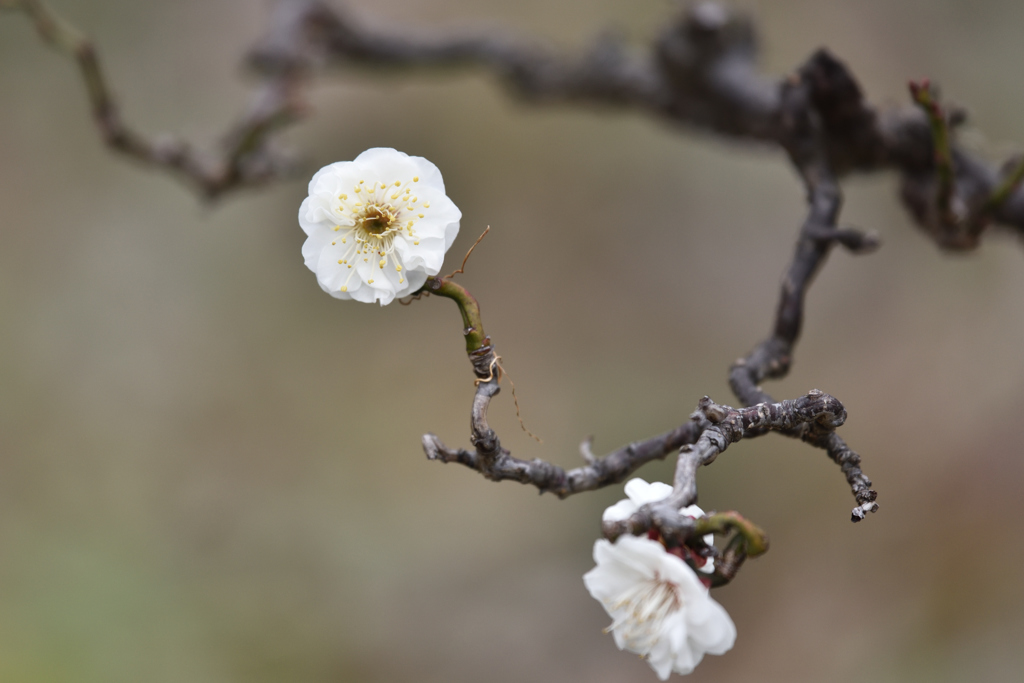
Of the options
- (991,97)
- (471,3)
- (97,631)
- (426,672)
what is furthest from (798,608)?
(471,3)

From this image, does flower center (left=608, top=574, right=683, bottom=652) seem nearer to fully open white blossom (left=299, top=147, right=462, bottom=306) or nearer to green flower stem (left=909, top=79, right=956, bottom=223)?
fully open white blossom (left=299, top=147, right=462, bottom=306)

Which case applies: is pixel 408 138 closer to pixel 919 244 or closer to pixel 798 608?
pixel 919 244

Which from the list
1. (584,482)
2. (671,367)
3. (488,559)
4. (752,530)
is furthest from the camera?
(671,367)

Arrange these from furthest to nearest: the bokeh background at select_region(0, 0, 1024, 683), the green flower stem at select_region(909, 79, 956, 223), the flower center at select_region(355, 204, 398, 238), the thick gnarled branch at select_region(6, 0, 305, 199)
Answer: the bokeh background at select_region(0, 0, 1024, 683) → the thick gnarled branch at select_region(6, 0, 305, 199) → the green flower stem at select_region(909, 79, 956, 223) → the flower center at select_region(355, 204, 398, 238)

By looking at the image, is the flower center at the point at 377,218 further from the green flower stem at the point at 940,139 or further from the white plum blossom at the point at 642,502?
the green flower stem at the point at 940,139

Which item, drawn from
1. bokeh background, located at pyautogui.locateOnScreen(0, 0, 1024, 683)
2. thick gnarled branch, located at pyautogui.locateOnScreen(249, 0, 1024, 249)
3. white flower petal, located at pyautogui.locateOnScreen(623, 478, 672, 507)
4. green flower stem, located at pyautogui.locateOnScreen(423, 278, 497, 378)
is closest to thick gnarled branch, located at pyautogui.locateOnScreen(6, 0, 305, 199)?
thick gnarled branch, located at pyautogui.locateOnScreen(249, 0, 1024, 249)
